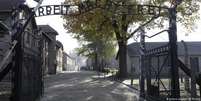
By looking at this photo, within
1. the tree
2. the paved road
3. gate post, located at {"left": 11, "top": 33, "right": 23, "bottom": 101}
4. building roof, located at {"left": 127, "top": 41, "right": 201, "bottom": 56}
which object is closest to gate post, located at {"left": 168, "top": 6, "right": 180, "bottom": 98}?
the paved road

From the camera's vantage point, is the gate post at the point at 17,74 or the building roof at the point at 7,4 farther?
the building roof at the point at 7,4

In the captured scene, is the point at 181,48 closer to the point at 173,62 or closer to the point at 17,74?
the point at 173,62

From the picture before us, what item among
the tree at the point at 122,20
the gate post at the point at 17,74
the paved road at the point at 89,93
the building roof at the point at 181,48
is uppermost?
the tree at the point at 122,20

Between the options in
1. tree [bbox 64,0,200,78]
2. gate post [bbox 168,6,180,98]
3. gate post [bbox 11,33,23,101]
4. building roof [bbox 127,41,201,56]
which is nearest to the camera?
gate post [bbox 11,33,23,101]

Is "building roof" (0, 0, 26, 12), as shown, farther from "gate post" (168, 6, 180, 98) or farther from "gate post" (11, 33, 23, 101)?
"gate post" (168, 6, 180, 98)

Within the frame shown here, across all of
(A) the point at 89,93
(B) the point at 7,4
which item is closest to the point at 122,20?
(B) the point at 7,4

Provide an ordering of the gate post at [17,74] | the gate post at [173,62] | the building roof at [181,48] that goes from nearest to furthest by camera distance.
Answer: the gate post at [17,74] → the gate post at [173,62] → the building roof at [181,48]

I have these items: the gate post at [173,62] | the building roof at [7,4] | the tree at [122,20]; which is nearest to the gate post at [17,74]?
the gate post at [173,62]

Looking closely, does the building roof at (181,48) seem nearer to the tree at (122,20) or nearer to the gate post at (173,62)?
the tree at (122,20)

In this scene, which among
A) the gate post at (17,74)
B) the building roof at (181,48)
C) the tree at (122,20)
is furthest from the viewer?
the building roof at (181,48)

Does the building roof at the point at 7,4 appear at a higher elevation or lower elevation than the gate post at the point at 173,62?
higher

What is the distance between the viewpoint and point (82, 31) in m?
43.6

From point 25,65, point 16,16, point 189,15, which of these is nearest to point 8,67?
point 25,65

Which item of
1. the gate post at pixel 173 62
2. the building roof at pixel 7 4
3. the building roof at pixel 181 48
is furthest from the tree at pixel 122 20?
the gate post at pixel 173 62
